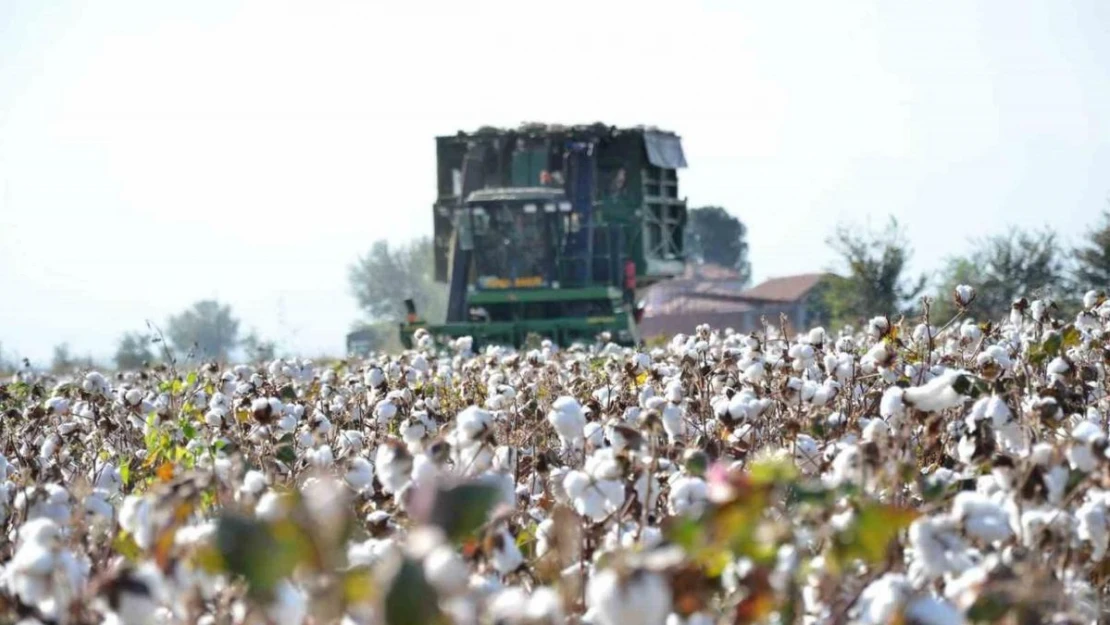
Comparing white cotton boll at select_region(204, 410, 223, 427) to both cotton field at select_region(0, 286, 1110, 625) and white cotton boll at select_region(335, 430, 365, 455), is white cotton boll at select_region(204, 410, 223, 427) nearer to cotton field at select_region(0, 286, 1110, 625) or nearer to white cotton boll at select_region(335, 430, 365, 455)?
cotton field at select_region(0, 286, 1110, 625)

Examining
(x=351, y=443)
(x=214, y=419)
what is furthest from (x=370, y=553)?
(x=214, y=419)

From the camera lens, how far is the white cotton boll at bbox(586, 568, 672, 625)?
6.44ft

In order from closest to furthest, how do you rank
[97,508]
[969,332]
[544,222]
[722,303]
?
[97,508], [969,332], [544,222], [722,303]

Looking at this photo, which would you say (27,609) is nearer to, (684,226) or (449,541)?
(449,541)

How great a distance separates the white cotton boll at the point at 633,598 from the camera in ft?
6.44

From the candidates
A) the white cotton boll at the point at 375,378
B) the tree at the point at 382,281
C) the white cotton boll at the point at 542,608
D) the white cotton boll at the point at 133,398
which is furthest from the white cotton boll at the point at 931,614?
the tree at the point at 382,281

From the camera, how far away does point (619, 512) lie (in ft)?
11.7

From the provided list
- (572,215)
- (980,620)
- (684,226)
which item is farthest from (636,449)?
(684,226)

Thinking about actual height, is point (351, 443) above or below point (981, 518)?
below

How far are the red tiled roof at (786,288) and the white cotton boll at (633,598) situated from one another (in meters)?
90.8

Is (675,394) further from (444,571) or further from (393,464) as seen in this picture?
(444,571)

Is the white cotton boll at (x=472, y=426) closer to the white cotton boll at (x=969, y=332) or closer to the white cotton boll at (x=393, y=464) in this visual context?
the white cotton boll at (x=393, y=464)

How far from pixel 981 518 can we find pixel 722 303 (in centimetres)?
8959

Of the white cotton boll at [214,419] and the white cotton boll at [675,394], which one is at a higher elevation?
the white cotton boll at [675,394]
